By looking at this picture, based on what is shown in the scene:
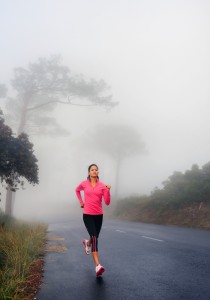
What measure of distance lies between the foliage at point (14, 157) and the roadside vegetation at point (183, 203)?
9.16 meters

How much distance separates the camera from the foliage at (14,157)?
15.0 metres

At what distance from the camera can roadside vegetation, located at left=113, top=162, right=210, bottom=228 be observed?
785 inches

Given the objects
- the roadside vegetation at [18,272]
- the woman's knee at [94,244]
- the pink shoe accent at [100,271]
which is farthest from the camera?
the woman's knee at [94,244]

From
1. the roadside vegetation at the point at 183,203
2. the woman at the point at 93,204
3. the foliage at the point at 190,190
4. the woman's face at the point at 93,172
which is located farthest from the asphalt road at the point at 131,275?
the foliage at the point at 190,190

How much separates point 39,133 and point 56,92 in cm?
667

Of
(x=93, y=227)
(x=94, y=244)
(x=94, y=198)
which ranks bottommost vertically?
(x=94, y=244)

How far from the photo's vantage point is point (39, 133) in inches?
1351

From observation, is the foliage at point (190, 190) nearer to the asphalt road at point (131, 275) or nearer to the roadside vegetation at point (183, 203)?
the roadside vegetation at point (183, 203)

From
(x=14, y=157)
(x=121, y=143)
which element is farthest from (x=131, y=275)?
(x=121, y=143)

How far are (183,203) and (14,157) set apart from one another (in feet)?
37.3

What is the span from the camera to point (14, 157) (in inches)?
601

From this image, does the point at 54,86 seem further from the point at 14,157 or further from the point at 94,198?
the point at 94,198

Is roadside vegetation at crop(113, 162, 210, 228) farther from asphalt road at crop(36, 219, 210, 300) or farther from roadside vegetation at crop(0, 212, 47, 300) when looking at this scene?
roadside vegetation at crop(0, 212, 47, 300)

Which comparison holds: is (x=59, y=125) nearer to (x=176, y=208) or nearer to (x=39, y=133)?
(x=39, y=133)
